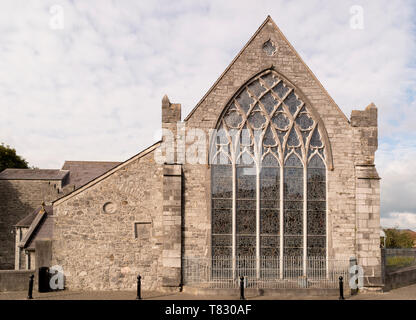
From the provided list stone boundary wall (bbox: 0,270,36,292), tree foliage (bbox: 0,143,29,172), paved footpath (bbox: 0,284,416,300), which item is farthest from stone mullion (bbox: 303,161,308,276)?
tree foliage (bbox: 0,143,29,172)

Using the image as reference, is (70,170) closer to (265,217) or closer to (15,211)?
(15,211)

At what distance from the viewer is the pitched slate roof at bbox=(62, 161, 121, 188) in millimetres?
34338

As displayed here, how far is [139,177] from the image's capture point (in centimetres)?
1429

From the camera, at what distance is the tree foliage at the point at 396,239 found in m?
30.2

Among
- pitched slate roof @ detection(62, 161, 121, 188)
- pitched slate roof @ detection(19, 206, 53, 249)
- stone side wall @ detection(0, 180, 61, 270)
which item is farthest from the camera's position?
pitched slate roof @ detection(62, 161, 121, 188)

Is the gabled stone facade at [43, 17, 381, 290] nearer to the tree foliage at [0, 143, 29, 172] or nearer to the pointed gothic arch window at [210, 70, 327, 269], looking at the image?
the pointed gothic arch window at [210, 70, 327, 269]

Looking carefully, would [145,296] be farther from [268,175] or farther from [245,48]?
[245,48]

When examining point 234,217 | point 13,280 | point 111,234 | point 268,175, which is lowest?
point 13,280

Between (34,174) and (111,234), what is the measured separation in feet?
76.7

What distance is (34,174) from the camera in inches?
1330

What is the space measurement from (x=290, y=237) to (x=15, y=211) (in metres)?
27.1

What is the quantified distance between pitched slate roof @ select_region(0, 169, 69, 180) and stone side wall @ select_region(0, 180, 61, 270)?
0.36m

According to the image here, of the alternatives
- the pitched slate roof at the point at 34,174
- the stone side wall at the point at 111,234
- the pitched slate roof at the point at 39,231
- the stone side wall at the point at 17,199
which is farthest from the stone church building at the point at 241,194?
the pitched slate roof at the point at 34,174

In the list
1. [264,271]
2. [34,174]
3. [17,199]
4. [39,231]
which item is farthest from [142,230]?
[34,174]
